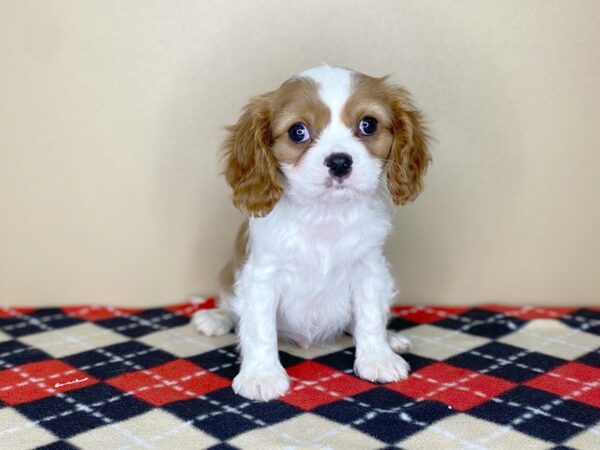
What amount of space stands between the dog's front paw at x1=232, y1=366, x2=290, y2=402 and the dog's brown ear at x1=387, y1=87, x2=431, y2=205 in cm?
66

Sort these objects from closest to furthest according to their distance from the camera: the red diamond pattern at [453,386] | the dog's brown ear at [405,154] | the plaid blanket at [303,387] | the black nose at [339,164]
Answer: the plaid blanket at [303,387], the black nose at [339,164], the red diamond pattern at [453,386], the dog's brown ear at [405,154]

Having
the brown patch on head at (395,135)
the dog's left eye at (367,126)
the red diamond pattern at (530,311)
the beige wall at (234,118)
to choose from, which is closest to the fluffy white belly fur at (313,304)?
the brown patch on head at (395,135)

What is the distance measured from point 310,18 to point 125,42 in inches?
27.9

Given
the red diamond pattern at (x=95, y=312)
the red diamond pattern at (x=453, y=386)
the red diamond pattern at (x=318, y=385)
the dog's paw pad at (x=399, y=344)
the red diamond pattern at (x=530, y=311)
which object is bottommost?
the red diamond pattern at (x=318, y=385)

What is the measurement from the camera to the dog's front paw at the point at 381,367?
245 cm

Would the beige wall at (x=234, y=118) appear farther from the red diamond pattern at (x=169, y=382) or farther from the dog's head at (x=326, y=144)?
the red diamond pattern at (x=169, y=382)

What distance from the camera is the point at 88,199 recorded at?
122 inches

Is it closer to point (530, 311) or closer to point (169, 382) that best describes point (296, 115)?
point (169, 382)

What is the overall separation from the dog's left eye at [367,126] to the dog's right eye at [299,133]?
0.53ft

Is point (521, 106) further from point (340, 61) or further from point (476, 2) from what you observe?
point (340, 61)

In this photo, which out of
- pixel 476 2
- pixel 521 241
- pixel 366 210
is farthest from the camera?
pixel 521 241

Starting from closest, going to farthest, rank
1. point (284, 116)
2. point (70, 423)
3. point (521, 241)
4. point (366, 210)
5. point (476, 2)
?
point (70, 423), point (284, 116), point (366, 210), point (476, 2), point (521, 241)

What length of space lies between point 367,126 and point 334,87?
0.51 ft

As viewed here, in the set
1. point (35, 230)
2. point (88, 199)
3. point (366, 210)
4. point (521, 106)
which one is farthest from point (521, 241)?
point (35, 230)
